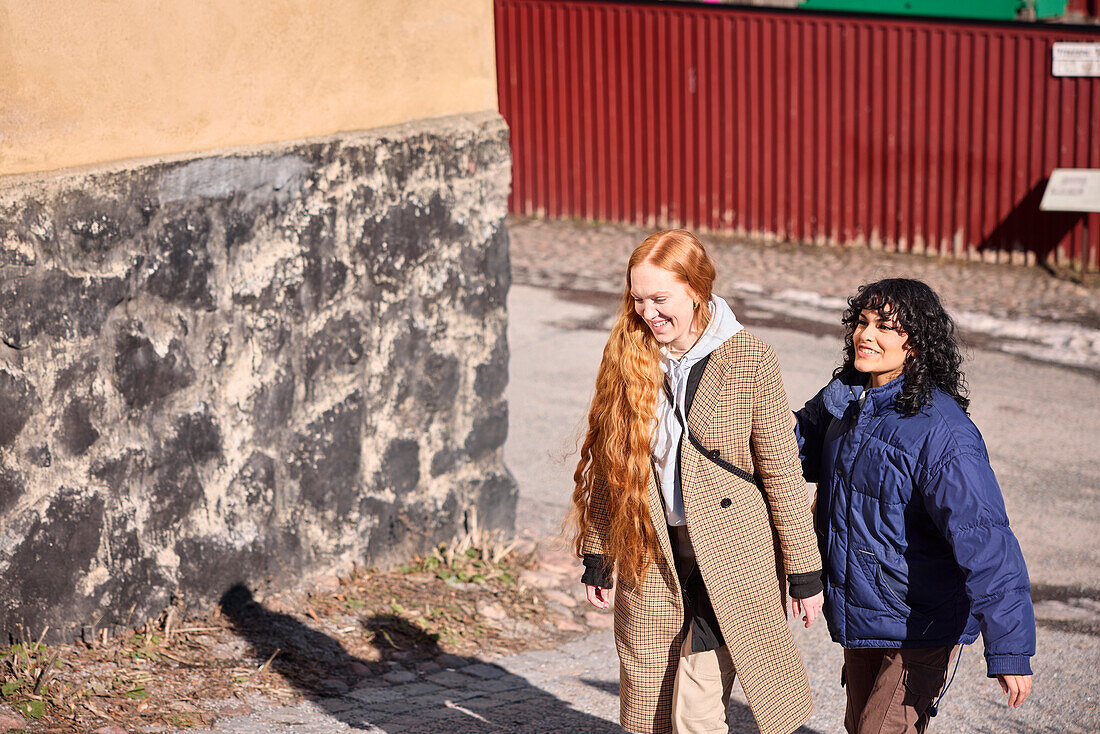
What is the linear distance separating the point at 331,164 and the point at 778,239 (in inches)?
326

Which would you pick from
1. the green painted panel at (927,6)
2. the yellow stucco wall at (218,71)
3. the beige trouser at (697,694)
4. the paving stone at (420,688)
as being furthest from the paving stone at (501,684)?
the green painted panel at (927,6)

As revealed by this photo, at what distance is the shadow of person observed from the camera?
3.79 m

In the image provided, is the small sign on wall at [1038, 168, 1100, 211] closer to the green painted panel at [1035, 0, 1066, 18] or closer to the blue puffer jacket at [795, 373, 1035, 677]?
the green painted panel at [1035, 0, 1066, 18]

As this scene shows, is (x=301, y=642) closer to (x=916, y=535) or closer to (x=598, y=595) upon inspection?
(x=598, y=595)

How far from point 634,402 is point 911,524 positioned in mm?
727

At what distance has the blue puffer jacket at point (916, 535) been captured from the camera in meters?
2.74

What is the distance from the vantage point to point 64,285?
11.7 ft

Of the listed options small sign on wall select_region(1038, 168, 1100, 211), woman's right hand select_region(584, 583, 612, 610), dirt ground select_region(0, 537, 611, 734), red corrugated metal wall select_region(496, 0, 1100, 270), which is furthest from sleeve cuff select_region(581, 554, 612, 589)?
red corrugated metal wall select_region(496, 0, 1100, 270)

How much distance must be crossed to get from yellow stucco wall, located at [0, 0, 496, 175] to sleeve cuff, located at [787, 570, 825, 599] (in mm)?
2394

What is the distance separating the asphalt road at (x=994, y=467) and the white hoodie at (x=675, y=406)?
0.25 metres

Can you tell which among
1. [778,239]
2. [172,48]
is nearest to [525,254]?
[778,239]

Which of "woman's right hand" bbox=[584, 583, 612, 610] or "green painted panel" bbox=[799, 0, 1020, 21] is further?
"green painted panel" bbox=[799, 0, 1020, 21]

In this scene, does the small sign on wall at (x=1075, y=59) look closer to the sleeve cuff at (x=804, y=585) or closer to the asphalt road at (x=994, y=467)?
the asphalt road at (x=994, y=467)

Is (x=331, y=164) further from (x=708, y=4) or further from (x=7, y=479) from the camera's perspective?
(x=708, y=4)
